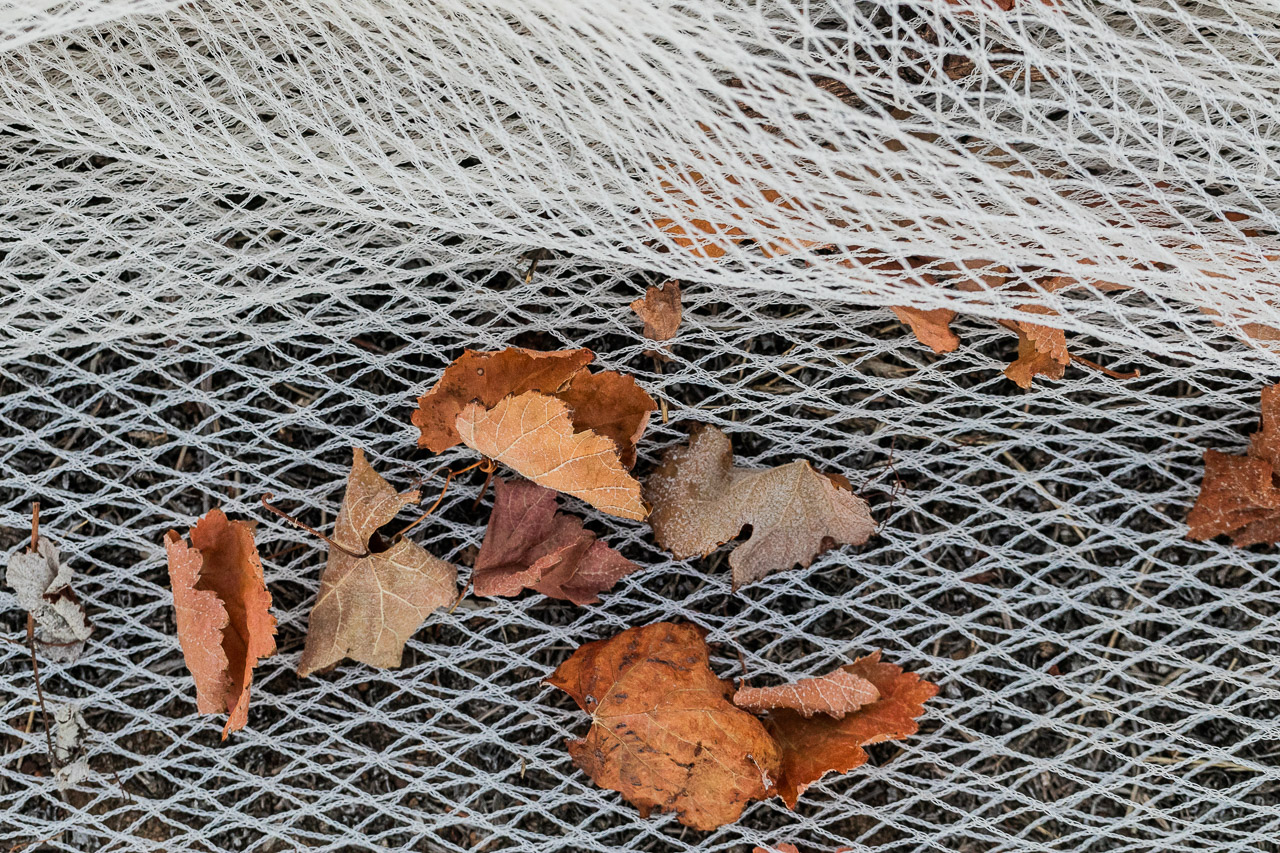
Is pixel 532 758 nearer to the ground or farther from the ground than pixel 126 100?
nearer to the ground

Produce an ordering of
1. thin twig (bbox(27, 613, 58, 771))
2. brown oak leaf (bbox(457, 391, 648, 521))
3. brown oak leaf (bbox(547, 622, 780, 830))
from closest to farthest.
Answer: brown oak leaf (bbox(457, 391, 648, 521)) → brown oak leaf (bbox(547, 622, 780, 830)) → thin twig (bbox(27, 613, 58, 771))

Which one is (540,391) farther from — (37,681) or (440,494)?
(37,681)

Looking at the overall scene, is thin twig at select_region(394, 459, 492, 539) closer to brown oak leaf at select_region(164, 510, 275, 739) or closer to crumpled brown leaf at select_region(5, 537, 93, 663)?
brown oak leaf at select_region(164, 510, 275, 739)

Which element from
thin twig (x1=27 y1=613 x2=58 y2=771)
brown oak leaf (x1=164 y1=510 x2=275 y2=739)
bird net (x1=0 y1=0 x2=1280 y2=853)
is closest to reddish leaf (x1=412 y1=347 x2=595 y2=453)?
bird net (x1=0 y1=0 x2=1280 y2=853)

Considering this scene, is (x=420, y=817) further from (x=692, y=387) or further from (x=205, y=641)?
(x=692, y=387)

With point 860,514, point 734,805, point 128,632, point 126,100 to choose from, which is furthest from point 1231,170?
point 128,632

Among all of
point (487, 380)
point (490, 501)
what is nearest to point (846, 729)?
point (490, 501)

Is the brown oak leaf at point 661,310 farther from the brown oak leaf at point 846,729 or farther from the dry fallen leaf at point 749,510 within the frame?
the brown oak leaf at point 846,729
